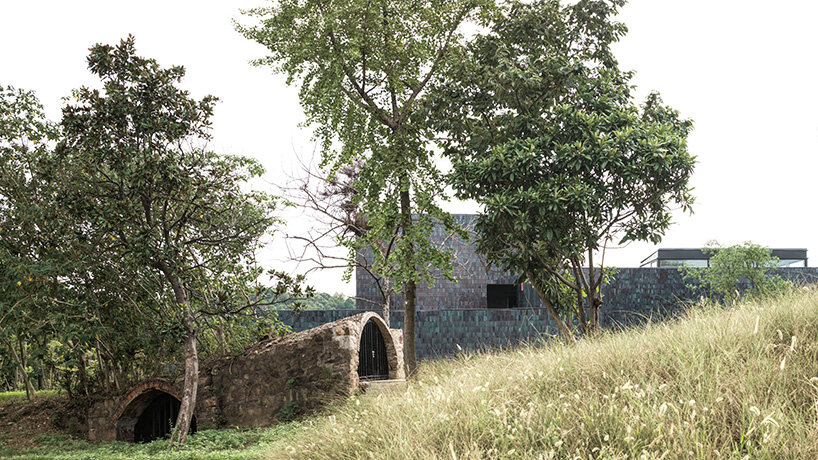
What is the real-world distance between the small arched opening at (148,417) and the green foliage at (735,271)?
18574 millimetres

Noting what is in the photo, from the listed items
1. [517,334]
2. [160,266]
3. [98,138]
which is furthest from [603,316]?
[98,138]

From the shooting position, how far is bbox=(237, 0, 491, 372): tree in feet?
39.2

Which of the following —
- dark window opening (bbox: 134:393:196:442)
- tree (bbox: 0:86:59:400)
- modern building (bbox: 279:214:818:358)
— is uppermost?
tree (bbox: 0:86:59:400)

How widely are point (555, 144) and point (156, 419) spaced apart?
10.6 metres

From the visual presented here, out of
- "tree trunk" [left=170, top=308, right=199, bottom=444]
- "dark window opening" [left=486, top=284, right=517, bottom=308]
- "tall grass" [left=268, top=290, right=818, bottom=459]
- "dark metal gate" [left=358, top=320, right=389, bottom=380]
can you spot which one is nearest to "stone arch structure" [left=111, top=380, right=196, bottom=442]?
"tree trunk" [left=170, top=308, right=199, bottom=444]

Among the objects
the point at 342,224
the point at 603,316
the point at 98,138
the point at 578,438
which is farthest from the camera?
the point at 603,316

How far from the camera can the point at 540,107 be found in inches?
443

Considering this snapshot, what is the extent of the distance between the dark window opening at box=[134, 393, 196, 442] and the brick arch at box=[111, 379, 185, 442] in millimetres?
417

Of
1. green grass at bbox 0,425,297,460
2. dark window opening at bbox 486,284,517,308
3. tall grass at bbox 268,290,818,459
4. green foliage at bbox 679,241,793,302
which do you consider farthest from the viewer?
dark window opening at bbox 486,284,517,308

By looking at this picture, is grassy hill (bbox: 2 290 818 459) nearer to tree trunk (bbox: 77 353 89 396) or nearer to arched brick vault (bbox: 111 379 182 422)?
arched brick vault (bbox: 111 379 182 422)

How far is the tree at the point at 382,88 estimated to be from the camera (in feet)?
39.2

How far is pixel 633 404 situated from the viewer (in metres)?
3.98

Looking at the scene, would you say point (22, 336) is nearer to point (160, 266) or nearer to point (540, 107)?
point (160, 266)

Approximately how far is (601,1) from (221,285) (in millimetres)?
10009
